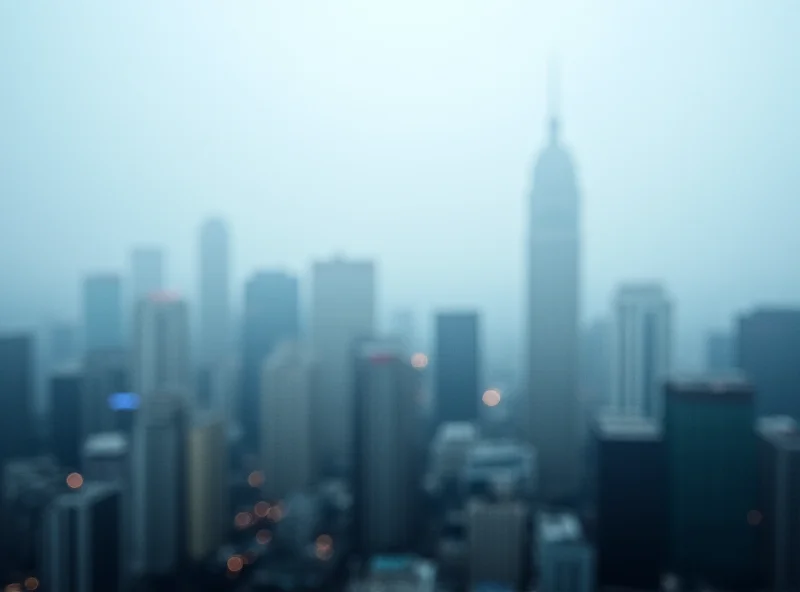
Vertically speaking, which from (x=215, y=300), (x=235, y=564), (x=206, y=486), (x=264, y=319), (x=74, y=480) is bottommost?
(x=235, y=564)

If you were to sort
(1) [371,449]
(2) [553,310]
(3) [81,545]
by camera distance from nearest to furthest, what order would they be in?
(3) [81,545]
(1) [371,449]
(2) [553,310]

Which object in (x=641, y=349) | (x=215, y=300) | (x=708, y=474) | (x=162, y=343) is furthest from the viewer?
(x=215, y=300)

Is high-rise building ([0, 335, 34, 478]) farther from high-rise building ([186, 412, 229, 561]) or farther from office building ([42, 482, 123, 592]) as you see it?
high-rise building ([186, 412, 229, 561])

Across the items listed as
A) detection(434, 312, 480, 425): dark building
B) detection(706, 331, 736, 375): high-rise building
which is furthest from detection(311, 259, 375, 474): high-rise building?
detection(706, 331, 736, 375): high-rise building

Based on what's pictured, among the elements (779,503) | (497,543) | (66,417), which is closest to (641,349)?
(779,503)

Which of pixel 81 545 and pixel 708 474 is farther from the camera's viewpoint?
pixel 708 474

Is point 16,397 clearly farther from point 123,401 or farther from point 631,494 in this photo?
point 631,494

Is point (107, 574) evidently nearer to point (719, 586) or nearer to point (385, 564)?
point (385, 564)
